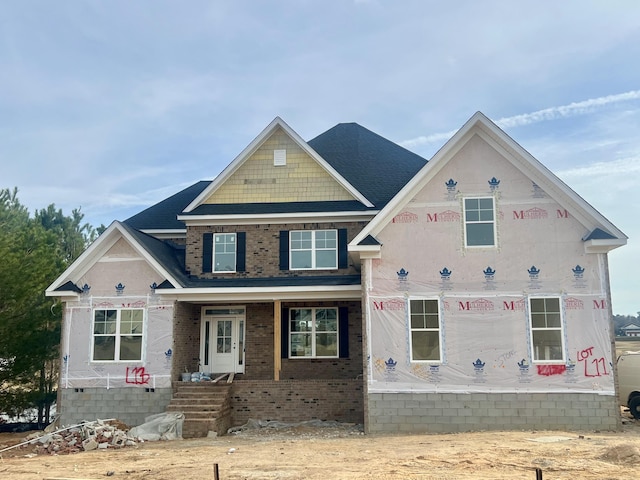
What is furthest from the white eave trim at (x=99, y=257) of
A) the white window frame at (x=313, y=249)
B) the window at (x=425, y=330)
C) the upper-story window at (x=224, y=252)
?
the window at (x=425, y=330)

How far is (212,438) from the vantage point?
13.8 metres

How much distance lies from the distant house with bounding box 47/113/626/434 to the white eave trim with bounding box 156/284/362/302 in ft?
0.19

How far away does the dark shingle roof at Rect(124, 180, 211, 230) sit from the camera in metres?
19.9

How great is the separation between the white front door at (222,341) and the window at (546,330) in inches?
340

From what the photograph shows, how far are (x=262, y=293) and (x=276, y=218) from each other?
2666 millimetres

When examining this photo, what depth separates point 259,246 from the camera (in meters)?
17.7

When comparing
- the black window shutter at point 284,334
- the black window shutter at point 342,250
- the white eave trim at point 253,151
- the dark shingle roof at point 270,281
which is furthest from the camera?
the white eave trim at point 253,151

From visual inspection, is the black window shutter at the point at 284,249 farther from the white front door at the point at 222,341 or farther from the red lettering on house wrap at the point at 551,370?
the red lettering on house wrap at the point at 551,370

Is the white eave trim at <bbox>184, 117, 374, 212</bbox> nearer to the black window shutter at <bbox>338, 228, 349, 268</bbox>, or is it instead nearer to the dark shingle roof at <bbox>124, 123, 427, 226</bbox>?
the dark shingle roof at <bbox>124, 123, 427, 226</bbox>

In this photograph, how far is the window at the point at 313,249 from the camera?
1745 centimetres

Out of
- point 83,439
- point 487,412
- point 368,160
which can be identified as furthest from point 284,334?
point 368,160

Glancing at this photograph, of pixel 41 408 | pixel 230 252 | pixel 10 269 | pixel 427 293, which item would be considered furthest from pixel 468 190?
pixel 41 408

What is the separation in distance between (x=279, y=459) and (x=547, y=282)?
7746mm

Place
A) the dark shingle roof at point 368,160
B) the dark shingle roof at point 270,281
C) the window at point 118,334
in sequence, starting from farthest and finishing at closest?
the dark shingle roof at point 368,160 → the dark shingle roof at point 270,281 → the window at point 118,334
